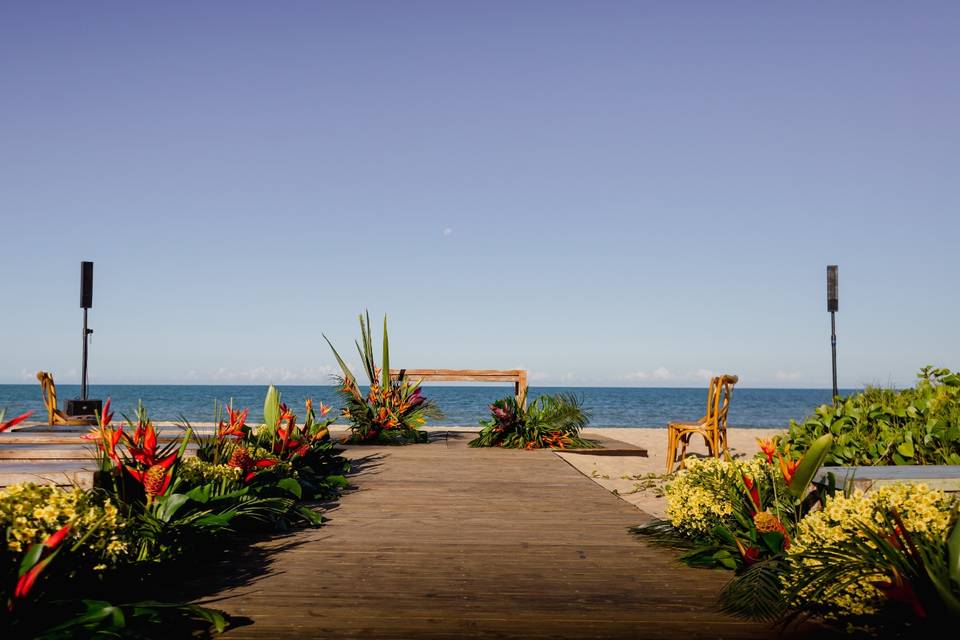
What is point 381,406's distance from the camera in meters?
10.3

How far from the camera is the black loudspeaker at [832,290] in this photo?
11414mm

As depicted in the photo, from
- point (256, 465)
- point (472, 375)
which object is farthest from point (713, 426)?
point (256, 465)

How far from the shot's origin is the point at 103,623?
7.68 feet

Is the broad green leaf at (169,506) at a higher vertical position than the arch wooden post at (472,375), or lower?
lower

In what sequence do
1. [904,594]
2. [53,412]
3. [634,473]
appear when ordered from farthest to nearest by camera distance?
1. [53,412]
2. [634,473]
3. [904,594]

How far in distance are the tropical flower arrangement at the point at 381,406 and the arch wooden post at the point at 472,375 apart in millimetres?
573

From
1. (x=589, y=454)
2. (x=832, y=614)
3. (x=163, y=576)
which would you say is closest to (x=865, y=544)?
(x=832, y=614)

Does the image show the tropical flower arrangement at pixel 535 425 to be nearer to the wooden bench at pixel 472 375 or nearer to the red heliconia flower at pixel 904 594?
the wooden bench at pixel 472 375

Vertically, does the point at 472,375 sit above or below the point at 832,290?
below

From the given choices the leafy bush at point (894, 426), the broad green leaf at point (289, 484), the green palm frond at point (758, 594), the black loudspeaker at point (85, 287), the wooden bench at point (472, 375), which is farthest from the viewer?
the wooden bench at point (472, 375)

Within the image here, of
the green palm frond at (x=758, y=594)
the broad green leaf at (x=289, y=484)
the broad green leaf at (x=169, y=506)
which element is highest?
the broad green leaf at (x=169, y=506)

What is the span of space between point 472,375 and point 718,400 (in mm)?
4480

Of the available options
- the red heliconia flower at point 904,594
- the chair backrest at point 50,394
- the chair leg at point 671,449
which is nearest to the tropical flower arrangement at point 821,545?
the red heliconia flower at point 904,594

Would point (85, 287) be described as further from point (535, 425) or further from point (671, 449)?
point (671, 449)
